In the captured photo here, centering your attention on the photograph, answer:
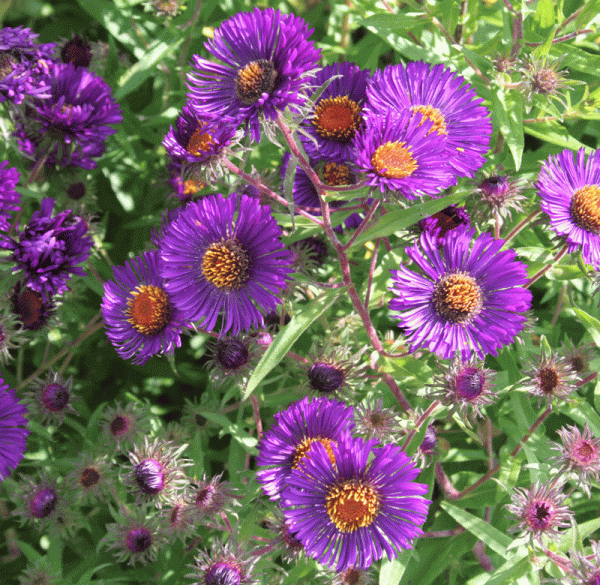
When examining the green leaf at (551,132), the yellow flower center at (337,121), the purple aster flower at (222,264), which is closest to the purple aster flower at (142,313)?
the purple aster flower at (222,264)

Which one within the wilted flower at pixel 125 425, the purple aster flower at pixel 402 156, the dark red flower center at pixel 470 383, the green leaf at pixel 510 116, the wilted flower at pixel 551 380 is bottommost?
the wilted flower at pixel 125 425

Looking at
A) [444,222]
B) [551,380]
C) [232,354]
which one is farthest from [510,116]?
[232,354]

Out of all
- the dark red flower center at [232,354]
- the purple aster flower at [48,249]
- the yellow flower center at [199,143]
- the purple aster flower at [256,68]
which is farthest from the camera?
the purple aster flower at [48,249]

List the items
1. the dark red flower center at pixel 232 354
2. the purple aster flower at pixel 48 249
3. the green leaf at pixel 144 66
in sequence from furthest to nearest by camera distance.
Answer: the green leaf at pixel 144 66
the purple aster flower at pixel 48 249
the dark red flower center at pixel 232 354

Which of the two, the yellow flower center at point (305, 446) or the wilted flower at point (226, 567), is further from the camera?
the yellow flower center at point (305, 446)

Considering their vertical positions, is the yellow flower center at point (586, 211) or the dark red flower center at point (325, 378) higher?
the yellow flower center at point (586, 211)

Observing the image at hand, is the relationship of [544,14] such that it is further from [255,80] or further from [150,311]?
[150,311]

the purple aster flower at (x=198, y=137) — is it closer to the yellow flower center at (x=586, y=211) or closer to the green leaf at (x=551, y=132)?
the yellow flower center at (x=586, y=211)

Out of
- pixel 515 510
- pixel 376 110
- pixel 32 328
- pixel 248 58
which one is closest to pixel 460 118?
pixel 376 110
